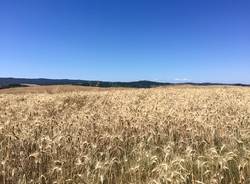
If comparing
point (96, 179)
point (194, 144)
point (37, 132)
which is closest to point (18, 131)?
point (37, 132)

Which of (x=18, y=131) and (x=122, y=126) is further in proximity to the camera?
(x=122, y=126)

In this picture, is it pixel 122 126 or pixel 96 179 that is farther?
pixel 122 126

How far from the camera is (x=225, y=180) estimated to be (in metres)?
5.17

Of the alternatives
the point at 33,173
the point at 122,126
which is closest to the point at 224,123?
the point at 122,126

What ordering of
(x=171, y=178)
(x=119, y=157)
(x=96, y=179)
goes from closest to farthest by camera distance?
1. (x=171, y=178)
2. (x=96, y=179)
3. (x=119, y=157)

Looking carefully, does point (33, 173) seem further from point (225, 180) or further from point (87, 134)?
point (225, 180)

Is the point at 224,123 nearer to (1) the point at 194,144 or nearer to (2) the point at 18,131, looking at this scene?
(1) the point at 194,144

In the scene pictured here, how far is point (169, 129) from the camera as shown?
7.52 m

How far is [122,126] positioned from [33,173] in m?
2.58

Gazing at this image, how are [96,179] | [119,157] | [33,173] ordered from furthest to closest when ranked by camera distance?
[119,157]
[33,173]
[96,179]

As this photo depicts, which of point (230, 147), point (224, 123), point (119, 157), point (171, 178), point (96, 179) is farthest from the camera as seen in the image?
point (224, 123)

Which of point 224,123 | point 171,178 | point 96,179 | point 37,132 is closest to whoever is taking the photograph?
point 171,178

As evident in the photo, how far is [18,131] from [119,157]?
6.41 ft

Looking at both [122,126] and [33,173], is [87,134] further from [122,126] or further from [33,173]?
[33,173]
